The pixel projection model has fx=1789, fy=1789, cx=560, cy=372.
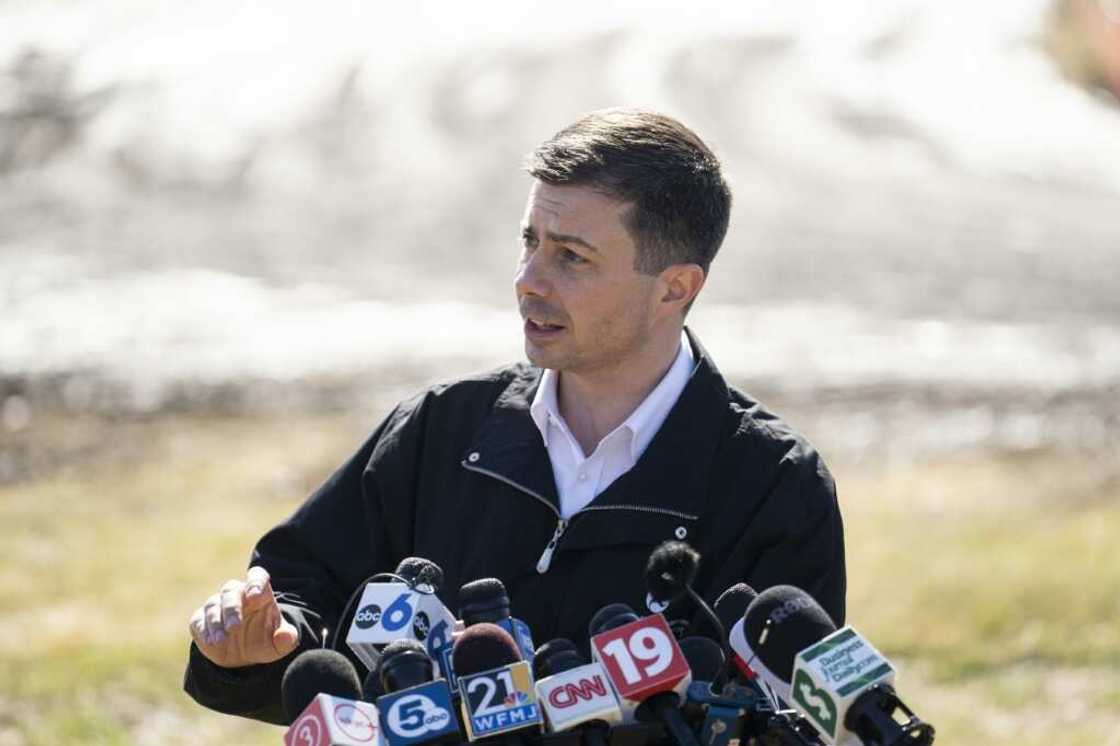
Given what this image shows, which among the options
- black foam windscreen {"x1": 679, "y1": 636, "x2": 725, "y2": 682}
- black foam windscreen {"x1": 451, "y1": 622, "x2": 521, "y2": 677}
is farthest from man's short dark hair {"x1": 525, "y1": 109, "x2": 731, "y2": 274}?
black foam windscreen {"x1": 451, "y1": 622, "x2": 521, "y2": 677}

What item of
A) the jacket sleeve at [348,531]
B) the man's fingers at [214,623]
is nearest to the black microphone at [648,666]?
the man's fingers at [214,623]

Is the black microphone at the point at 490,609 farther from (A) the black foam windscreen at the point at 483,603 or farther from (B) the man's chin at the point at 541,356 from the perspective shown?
(B) the man's chin at the point at 541,356

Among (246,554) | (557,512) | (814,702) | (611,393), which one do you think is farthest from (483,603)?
(246,554)

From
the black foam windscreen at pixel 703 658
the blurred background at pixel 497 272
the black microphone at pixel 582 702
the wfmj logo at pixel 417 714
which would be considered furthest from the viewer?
the blurred background at pixel 497 272

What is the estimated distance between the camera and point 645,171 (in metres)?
3.83

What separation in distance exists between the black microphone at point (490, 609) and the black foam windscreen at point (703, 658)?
30cm

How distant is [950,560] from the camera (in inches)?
411

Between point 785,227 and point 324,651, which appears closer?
point 324,651

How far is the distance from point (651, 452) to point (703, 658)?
733mm

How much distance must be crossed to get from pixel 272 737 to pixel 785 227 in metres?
14.5

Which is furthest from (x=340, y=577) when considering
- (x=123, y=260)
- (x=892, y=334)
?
(x=123, y=260)

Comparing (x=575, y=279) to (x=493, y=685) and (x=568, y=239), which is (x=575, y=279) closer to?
(x=568, y=239)

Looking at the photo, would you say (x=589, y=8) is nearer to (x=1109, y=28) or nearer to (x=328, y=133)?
(x=328, y=133)

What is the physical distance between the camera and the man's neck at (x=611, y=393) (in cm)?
399
